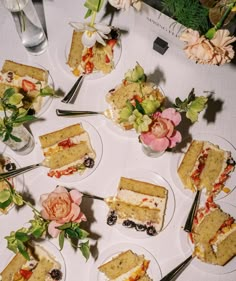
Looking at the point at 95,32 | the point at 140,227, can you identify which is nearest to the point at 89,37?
the point at 95,32

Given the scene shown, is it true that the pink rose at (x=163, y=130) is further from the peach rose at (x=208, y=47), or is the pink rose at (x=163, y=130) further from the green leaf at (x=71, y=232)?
the green leaf at (x=71, y=232)

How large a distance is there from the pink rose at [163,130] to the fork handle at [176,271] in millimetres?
420

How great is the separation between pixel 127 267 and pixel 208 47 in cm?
73

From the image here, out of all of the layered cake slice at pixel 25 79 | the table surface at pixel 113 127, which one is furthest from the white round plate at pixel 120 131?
the layered cake slice at pixel 25 79

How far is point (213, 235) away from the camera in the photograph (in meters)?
1.20

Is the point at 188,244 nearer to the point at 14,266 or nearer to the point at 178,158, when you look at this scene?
the point at 178,158

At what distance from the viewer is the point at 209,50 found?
0.94 metres

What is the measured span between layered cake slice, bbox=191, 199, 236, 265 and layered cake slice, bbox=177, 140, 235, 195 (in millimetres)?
63

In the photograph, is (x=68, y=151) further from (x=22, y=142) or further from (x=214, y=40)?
(x=214, y=40)

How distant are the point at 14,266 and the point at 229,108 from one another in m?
0.93

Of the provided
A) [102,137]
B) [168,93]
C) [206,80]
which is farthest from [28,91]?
[206,80]

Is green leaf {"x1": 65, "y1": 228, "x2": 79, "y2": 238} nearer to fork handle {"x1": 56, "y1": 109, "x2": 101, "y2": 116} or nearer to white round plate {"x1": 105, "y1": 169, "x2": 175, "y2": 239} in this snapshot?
white round plate {"x1": 105, "y1": 169, "x2": 175, "y2": 239}

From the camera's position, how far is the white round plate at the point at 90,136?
50.1 inches

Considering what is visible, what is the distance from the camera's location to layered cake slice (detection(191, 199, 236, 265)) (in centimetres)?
117
